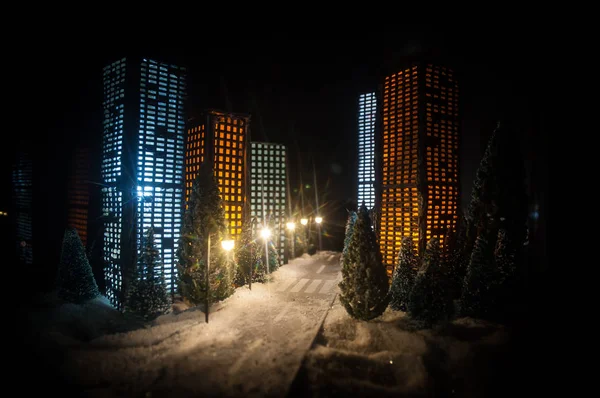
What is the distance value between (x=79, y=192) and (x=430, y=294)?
25672 millimetres

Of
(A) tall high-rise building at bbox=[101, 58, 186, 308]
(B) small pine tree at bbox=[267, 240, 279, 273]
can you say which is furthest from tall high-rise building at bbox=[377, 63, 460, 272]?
(A) tall high-rise building at bbox=[101, 58, 186, 308]

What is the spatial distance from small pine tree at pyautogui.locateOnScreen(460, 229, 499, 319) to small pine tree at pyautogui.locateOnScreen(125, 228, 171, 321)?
1599 cm

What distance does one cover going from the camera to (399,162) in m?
22.1

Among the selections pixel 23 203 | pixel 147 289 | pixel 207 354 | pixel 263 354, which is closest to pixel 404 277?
pixel 263 354

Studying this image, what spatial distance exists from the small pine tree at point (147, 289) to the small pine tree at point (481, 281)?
1599 cm

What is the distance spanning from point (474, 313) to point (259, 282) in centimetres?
1447

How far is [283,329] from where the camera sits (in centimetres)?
1391

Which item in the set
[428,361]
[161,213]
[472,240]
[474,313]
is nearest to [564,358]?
[474,313]

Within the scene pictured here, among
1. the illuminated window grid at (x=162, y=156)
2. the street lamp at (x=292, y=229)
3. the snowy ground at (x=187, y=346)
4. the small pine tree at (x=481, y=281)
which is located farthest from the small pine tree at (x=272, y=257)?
the small pine tree at (x=481, y=281)

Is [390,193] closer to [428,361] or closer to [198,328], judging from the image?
[428,361]

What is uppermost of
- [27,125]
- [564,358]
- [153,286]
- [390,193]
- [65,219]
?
[27,125]

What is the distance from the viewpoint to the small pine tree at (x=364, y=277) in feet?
48.5

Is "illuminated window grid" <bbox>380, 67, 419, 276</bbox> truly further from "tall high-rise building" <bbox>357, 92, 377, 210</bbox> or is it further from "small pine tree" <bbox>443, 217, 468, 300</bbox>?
"tall high-rise building" <bbox>357, 92, 377, 210</bbox>

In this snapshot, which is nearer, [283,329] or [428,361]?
[428,361]
